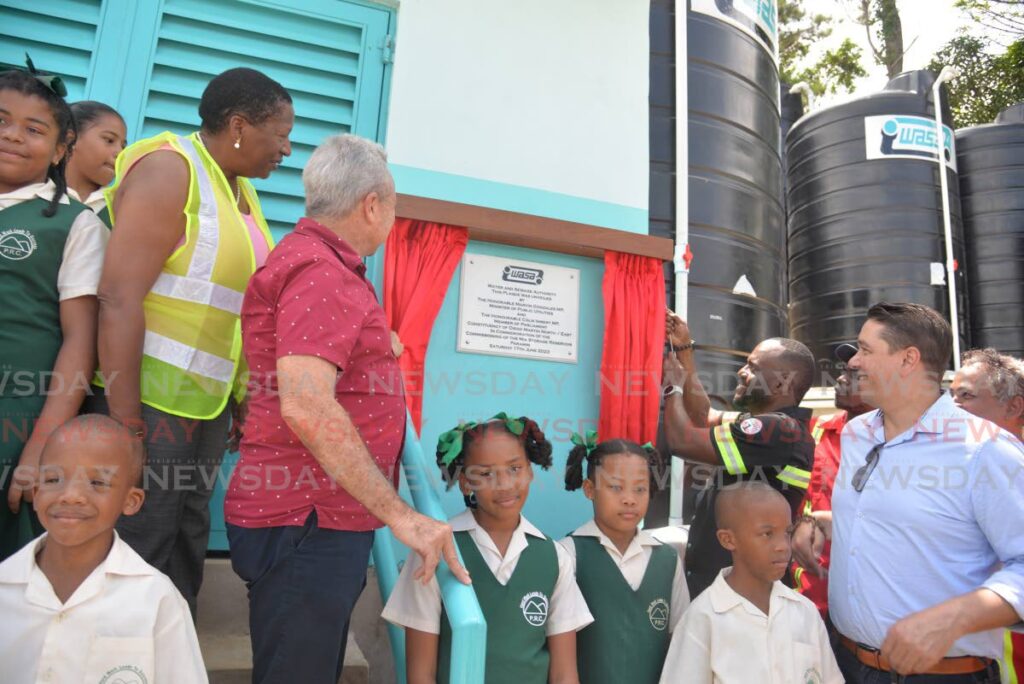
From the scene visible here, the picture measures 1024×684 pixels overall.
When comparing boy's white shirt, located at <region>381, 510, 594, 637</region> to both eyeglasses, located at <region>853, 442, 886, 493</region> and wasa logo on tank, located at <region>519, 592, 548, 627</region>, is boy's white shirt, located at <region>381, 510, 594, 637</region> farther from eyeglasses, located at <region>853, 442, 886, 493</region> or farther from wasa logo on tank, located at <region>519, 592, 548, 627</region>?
eyeglasses, located at <region>853, 442, 886, 493</region>

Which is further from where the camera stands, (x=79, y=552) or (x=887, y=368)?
(x=887, y=368)

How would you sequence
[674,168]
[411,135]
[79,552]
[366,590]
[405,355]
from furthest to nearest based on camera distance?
[674,168] → [411,135] → [405,355] → [366,590] → [79,552]

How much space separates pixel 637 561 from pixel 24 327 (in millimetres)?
1800

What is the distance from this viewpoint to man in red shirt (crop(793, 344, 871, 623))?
254 centimetres

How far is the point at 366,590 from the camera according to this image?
2572 mm

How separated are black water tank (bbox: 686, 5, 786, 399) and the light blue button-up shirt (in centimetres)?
206

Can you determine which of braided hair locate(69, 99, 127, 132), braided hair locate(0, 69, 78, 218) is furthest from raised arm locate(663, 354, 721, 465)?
braided hair locate(69, 99, 127, 132)

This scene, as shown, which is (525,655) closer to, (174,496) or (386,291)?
(174,496)

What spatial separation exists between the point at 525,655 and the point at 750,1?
4.48 metres

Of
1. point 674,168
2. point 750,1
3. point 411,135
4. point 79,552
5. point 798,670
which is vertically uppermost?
point 750,1

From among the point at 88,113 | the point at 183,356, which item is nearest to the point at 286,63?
the point at 88,113

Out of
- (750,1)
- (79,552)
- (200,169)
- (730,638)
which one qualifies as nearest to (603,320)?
(730,638)

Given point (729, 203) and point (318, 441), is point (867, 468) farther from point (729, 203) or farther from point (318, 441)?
point (729, 203)

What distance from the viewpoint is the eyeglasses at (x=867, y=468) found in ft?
6.75
